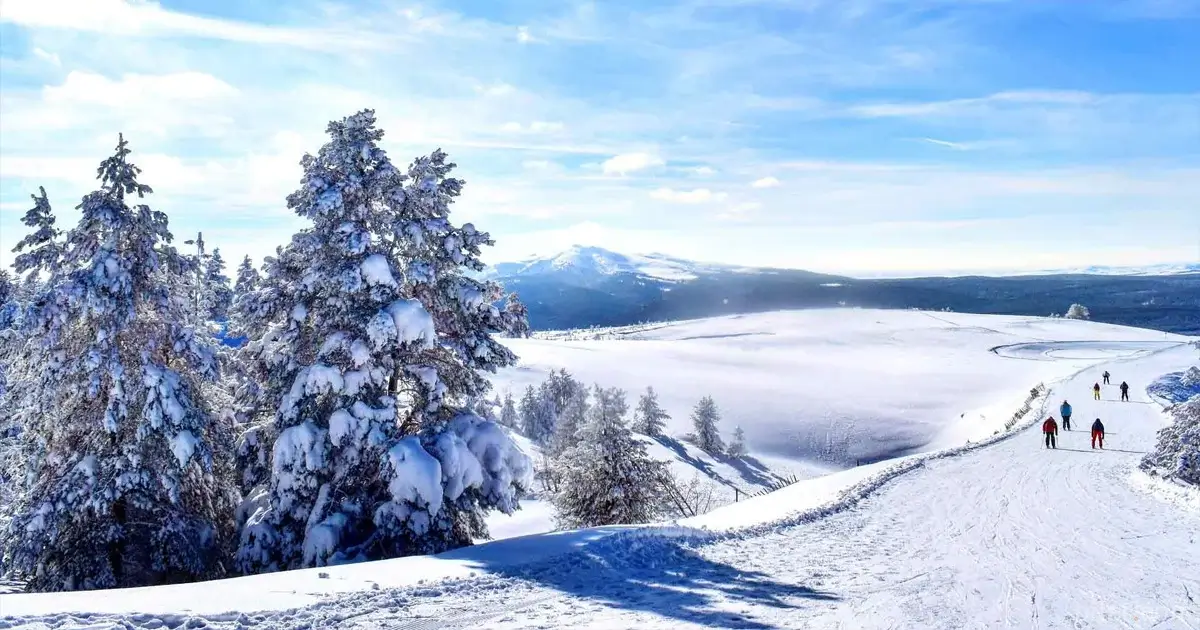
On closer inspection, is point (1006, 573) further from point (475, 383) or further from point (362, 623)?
point (475, 383)

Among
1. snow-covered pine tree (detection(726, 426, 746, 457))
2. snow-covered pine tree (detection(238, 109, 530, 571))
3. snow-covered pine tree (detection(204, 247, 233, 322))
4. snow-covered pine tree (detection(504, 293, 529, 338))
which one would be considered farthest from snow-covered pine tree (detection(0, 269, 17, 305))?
snow-covered pine tree (detection(726, 426, 746, 457))

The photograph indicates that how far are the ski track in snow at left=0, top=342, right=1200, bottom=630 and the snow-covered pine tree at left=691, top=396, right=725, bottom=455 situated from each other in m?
55.4

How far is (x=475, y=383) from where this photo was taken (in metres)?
17.0

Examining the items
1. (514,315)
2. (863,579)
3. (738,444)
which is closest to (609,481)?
(514,315)

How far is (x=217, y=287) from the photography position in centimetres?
3622

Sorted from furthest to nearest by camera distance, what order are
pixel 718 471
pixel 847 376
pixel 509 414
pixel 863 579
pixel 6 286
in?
pixel 509 414 → pixel 847 376 → pixel 718 471 → pixel 6 286 → pixel 863 579

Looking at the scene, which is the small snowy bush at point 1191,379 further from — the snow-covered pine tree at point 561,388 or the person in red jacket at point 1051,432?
the snow-covered pine tree at point 561,388

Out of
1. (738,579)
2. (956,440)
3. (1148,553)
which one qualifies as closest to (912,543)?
(1148,553)

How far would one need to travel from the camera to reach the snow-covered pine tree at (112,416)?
13695 mm

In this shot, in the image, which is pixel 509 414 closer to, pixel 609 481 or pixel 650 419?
pixel 650 419

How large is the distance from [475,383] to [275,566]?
18.6ft

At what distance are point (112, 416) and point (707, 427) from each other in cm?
6669

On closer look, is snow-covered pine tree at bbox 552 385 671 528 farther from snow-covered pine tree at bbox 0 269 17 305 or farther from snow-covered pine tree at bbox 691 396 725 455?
snow-covered pine tree at bbox 691 396 725 455

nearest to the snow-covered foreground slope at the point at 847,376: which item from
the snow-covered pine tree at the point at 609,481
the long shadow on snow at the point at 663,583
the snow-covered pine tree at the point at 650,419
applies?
the snow-covered pine tree at the point at 650,419
